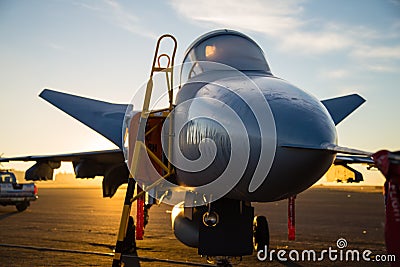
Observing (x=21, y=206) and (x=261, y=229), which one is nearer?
(x=261, y=229)

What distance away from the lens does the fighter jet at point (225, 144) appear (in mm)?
4480

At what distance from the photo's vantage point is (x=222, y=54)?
22.5ft

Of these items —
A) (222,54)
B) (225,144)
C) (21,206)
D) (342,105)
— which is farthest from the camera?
(21,206)

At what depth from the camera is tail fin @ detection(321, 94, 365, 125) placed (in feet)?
29.3

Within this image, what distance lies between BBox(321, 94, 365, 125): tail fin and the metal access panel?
3.61 m

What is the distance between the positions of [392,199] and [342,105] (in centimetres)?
610

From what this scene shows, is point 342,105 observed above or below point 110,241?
above

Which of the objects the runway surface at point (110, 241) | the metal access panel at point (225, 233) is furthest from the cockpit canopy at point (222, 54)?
the runway surface at point (110, 241)

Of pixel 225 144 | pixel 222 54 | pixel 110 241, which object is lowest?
pixel 110 241

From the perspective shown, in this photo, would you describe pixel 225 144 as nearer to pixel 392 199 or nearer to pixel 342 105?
pixel 392 199

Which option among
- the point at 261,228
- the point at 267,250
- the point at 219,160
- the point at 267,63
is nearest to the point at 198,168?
the point at 219,160

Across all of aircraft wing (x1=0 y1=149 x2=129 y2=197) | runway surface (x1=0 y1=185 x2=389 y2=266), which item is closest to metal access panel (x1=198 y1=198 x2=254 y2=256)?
runway surface (x1=0 y1=185 x2=389 y2=266)

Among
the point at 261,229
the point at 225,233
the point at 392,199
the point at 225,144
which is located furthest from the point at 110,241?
the point at 392,199

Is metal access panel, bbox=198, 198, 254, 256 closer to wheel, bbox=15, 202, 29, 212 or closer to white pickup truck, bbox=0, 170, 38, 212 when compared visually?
white pickup truck, bbox=0, 170, 38, 212
